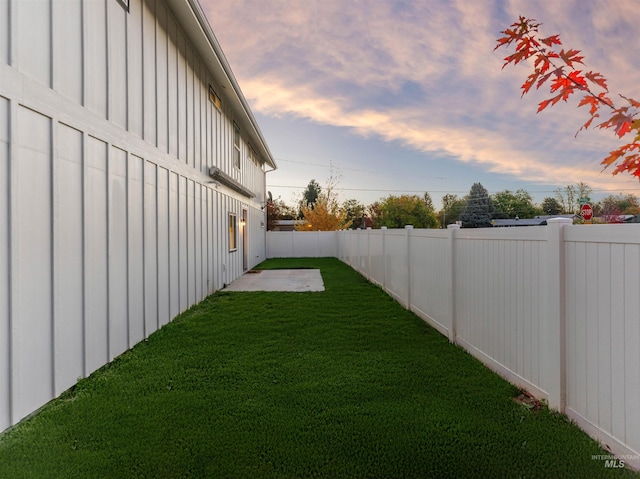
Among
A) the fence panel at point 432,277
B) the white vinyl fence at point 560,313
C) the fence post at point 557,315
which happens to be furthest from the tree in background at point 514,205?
the fence post at point 557,315

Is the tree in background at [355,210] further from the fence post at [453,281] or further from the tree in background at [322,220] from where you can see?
the fence post at [453,281]

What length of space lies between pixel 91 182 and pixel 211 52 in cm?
474

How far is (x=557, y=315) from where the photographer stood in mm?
2457

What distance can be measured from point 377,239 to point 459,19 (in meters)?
4.92

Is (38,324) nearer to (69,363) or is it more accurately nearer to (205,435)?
(69,363)

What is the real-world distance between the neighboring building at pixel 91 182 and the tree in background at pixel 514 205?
213ft

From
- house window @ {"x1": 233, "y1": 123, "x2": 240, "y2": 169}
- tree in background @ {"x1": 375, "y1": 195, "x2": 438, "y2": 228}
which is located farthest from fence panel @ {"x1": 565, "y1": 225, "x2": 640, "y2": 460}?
tree in background @ {"x1": 375, "y1": 195, "x2": 438, "y2": 228}

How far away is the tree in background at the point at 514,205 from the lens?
6269 centimetres

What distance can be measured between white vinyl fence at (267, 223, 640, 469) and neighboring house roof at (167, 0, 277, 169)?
5.23 m

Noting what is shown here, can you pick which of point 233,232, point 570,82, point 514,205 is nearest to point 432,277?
point 570,82

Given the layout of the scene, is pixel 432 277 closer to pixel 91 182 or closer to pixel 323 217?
pixel 91 182

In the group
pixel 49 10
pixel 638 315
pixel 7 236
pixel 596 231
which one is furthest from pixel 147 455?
pixel 49 10

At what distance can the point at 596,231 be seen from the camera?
2.17 m

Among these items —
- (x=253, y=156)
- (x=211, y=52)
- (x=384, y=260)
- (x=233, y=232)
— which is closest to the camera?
(x=211, y=52)
